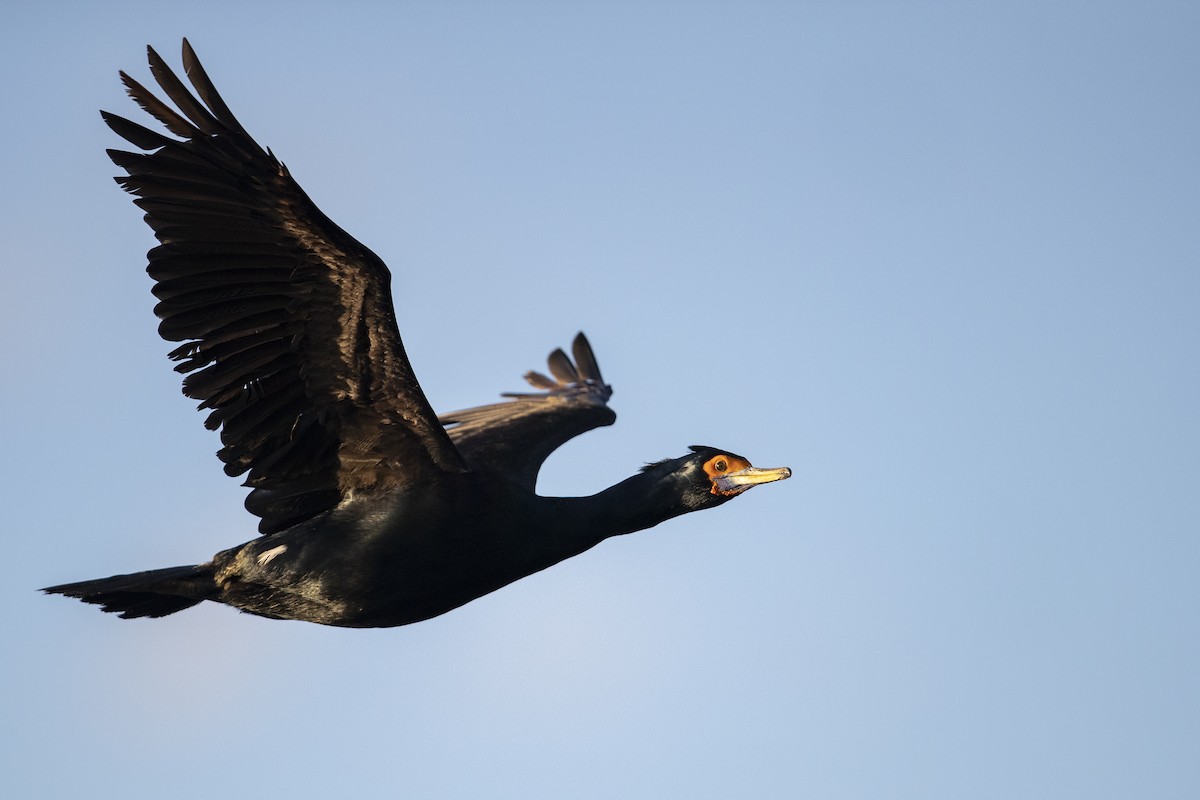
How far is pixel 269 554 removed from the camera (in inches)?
349

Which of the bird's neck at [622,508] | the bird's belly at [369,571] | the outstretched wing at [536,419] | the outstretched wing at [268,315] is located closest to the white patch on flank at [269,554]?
the bird's belly at [369,571]

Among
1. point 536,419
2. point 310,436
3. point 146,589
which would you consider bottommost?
point 146,589

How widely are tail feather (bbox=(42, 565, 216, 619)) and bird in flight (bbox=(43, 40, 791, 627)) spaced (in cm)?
1

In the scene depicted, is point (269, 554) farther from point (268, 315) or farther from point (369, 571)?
point (268, 315)

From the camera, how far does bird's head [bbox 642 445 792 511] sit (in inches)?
369

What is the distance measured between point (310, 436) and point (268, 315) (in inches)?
35.0

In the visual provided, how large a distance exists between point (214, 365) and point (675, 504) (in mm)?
2966

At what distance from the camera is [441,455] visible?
29.3ft

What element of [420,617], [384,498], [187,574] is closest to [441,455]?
[384,498]

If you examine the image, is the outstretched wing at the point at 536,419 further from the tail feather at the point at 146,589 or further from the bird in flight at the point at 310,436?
the tail feather at the point at 146,589

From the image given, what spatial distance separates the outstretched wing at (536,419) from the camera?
34.8 ft

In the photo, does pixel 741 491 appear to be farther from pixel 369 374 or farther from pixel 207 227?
pixel 207 227

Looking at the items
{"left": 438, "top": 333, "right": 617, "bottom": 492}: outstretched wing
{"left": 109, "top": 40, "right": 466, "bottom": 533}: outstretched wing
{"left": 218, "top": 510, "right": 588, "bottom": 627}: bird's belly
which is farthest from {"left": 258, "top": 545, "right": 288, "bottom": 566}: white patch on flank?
{"left": 438, "top": 333, "right": 617, "bottom": 492}: outstretched wing

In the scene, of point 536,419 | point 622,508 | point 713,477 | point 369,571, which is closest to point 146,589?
point 369,571
